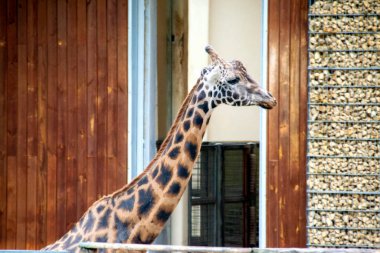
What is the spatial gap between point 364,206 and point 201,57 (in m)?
2.65

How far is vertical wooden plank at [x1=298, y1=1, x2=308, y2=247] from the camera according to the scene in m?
6.76

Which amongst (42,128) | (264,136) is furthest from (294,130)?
(42,128)

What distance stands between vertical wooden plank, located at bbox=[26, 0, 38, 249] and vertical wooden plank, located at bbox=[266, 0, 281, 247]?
6.91 feet

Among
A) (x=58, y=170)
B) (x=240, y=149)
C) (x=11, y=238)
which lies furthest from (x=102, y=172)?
(x=240, y=149)

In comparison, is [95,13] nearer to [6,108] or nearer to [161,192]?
[6,108]

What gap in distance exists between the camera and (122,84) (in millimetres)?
7039

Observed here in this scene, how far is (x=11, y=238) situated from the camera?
7.27m

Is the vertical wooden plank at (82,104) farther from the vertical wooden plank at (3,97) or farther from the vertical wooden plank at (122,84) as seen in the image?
the vertical wooden plank at (3,97)

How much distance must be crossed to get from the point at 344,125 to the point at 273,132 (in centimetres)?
63

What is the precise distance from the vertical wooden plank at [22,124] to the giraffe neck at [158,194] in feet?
7.46

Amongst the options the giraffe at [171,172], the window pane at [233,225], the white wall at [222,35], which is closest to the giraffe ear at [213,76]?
the giraffe at [171,172]

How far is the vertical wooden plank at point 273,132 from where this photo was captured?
678 centimetres

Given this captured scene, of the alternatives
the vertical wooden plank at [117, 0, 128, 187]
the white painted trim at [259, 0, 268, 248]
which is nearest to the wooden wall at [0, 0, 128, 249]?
the vertical wooden plank at [117, 0, 128, 187]

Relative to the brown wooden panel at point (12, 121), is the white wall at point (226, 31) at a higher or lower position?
higher
